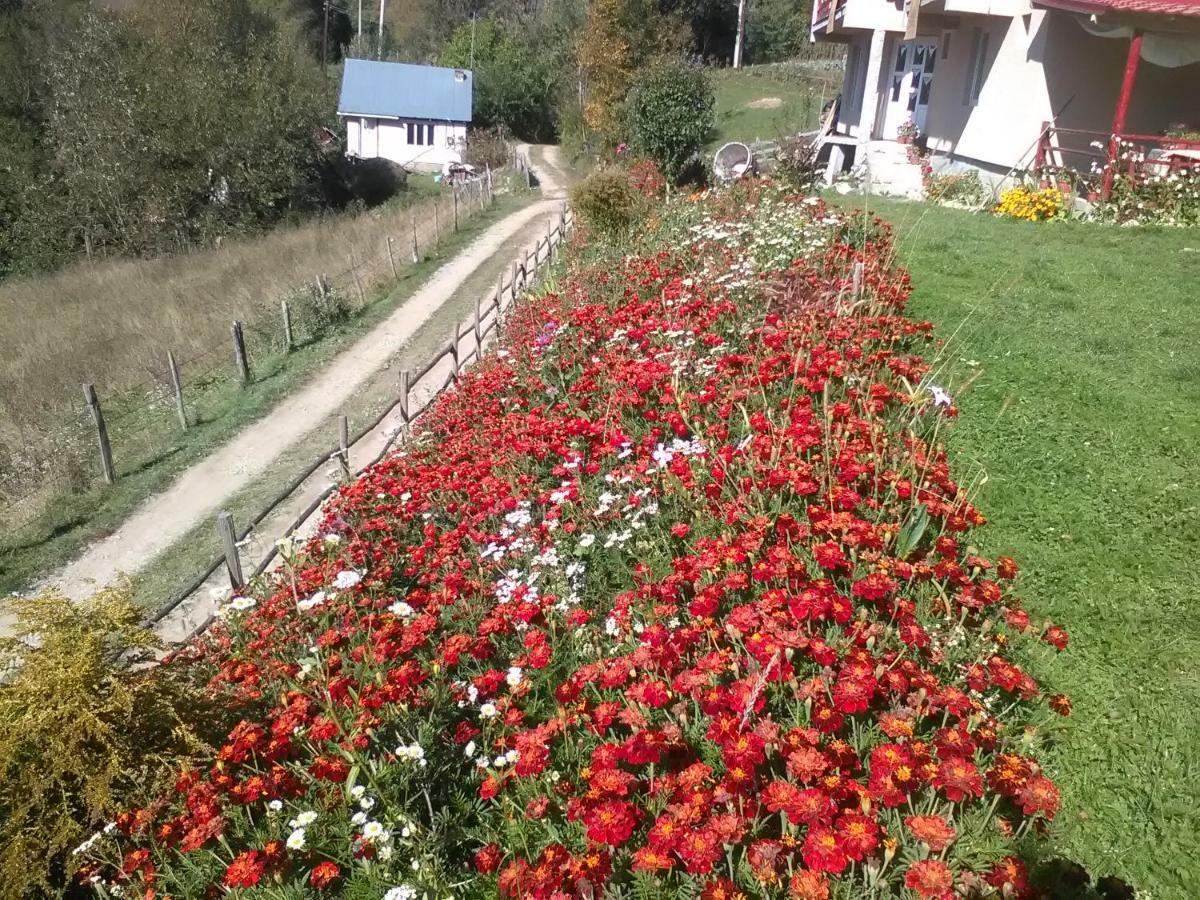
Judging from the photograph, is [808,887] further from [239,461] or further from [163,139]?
[163,139]

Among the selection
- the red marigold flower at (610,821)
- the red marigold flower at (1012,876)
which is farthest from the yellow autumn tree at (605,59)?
the red marigold flower at (1012,876)

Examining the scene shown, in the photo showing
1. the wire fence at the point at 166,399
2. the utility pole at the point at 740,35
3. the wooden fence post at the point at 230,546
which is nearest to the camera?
the wooden fence post at the point at 230,546

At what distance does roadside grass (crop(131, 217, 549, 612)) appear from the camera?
360 inches

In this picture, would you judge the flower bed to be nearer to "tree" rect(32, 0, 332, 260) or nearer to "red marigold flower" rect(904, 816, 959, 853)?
"red marigold flower" rect(904, 816, 959, 853)

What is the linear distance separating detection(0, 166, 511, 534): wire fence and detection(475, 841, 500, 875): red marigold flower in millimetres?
10676

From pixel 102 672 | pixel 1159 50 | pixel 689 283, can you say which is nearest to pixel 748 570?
pixel 102 672

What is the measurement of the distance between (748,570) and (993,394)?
3237mm

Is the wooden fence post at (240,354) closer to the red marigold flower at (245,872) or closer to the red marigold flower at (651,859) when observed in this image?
the red marigold flower at (245,872)

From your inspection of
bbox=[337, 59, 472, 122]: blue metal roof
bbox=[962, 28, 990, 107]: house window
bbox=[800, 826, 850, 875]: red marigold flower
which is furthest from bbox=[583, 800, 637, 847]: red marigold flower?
bbox=[337, 59, 472, 122]: blue metal roof

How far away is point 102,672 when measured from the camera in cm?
328

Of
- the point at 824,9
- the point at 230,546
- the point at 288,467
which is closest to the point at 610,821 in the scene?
the point at 230,546

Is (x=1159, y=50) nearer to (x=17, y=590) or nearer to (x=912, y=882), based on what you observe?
(x=912, y=882)

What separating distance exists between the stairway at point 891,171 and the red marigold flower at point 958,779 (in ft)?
50.1

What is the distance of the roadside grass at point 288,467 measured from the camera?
9.15 metres
